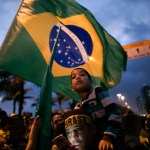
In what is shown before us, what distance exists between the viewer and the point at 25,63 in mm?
4895

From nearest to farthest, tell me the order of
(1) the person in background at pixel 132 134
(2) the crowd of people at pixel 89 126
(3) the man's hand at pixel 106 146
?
1. (3) the man's hand at pixel 106 146
2. (2) the crowd of people at pixel 89 126
3. (1) the person in background at pixel 132 134


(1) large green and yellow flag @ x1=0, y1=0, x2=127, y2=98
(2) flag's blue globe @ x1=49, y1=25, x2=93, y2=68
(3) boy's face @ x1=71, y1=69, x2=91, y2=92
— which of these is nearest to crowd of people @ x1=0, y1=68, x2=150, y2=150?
(3) boy's face @ x1=71, y1=69, x2=91, y2=92

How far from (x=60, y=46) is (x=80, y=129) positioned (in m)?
3.02

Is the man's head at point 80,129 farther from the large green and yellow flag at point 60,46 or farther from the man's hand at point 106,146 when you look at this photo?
the large green and yellow flag at point 60,46

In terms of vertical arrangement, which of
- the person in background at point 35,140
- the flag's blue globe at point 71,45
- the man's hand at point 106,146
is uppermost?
the flag's blue globe at point 71,45

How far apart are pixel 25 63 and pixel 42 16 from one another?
1.05 m

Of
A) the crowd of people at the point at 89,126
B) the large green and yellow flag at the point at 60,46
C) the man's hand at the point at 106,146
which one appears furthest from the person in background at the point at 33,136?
the large green and yellow flag at the point at 60,46

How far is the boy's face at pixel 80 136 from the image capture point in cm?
245

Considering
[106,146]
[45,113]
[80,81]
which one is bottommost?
[106,146]

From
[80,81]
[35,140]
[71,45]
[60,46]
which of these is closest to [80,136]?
[35,140]

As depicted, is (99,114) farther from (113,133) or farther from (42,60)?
(42,60)

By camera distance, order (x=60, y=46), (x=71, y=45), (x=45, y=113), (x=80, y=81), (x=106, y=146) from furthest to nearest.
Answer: (x=71, y=45) < (x=60, y=46) < (x=80, y=81) < (x=45, y=113) < (x=106, y=146)

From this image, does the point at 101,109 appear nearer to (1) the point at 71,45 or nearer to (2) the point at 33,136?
(2) the point at 33,136

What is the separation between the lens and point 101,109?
2.70 meters
